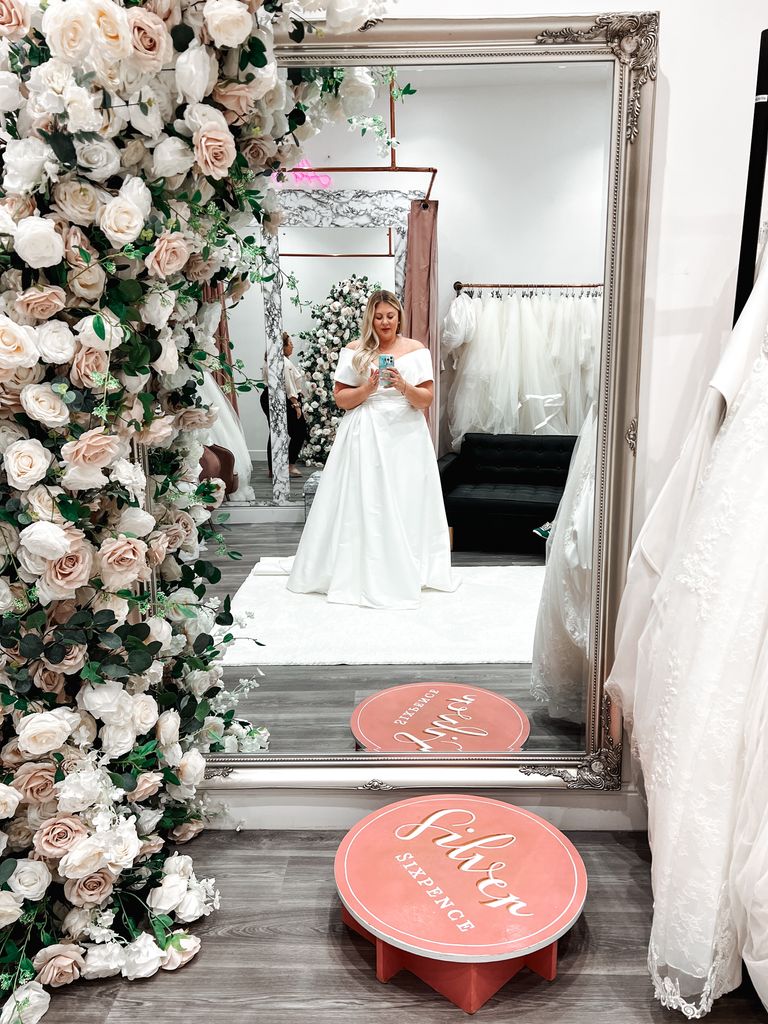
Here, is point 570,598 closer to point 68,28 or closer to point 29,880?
point 29,880

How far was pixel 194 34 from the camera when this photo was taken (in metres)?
1.51

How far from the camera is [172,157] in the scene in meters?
1.55

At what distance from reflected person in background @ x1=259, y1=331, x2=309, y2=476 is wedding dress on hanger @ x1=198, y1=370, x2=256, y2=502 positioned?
0.06m

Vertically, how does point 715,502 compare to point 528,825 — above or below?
above

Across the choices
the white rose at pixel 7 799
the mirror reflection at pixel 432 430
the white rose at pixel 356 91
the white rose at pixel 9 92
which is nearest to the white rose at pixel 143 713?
the white rose at pixel 7 799

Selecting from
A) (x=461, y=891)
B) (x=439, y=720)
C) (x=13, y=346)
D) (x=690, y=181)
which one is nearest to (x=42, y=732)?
(x=13, y=346)

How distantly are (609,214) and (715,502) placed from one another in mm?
744

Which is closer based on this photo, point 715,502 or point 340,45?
point 715,502

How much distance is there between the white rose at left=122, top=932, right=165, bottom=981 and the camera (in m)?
1.85

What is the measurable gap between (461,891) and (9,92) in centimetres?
189

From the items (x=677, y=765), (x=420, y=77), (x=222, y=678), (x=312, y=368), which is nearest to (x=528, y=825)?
(x=677, y=765)

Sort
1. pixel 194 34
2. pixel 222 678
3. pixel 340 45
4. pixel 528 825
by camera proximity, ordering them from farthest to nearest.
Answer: pixel 222 678
pixel 528 825
pixel 340 45
pixel 194 34

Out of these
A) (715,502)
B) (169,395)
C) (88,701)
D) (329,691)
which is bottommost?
(329,691)

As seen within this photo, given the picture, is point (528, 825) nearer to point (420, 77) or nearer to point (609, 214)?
point (609, 214)
